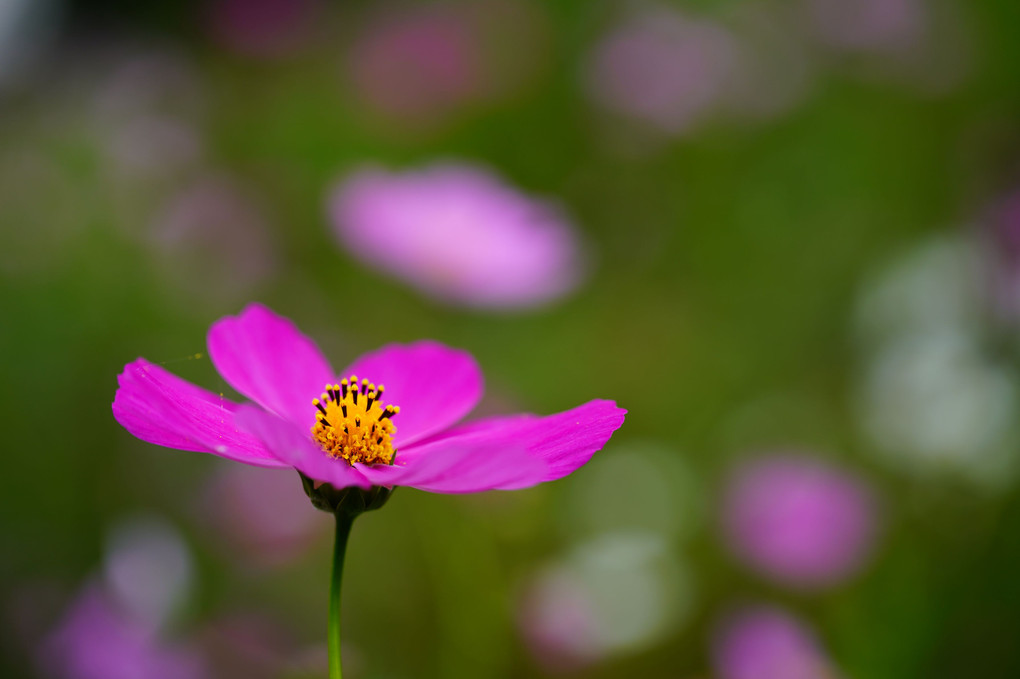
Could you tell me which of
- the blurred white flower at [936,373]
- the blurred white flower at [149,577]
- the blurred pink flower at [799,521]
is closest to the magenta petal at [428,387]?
the blurred white flower at [149,577]

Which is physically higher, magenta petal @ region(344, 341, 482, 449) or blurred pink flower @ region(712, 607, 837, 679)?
magenta petal @ region(344, 341, 482, 449)

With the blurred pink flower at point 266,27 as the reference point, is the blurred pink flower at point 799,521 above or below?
below

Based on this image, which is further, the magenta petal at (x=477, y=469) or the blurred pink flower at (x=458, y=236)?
the blurred pink flower at (x=458, y=236)

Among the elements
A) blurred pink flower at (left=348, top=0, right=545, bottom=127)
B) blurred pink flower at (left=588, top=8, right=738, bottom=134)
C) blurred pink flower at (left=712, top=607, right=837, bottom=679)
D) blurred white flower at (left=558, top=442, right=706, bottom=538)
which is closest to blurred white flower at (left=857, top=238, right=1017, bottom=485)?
blurred white flower at (left=558, top=442, right=706, bottom=538)

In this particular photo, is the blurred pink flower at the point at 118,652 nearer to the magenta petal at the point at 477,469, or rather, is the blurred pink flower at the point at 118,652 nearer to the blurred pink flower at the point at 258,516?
the blurred pink flower at the point at 258,516

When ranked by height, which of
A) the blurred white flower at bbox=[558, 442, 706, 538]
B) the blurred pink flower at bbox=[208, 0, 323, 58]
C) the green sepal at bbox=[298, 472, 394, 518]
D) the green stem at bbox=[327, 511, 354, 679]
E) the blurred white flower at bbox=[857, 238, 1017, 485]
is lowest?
the blurred white flower at bbox=[558, 442, 706, 538]

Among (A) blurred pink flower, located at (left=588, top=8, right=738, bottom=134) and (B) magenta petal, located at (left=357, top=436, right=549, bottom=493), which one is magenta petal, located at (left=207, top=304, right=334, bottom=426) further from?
(A) blurred pink flower, located at (left=588, top=8, right=738, bottom=134)

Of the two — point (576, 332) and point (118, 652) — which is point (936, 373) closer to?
point (576, 332)
